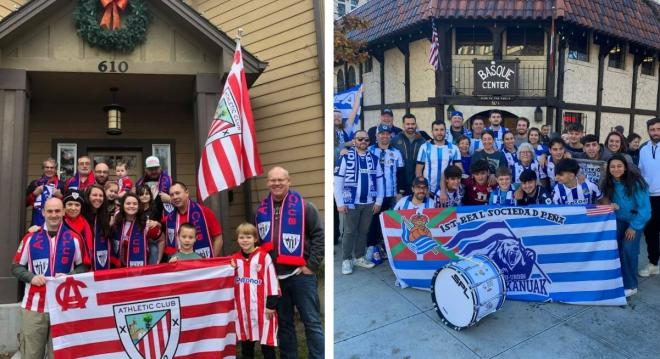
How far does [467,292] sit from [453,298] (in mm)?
93

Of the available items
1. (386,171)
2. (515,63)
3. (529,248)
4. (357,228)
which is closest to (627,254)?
(529,248)

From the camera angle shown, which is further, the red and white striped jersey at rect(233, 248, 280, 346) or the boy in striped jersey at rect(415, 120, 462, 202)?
the boy in striped jersey at rect(415, 120, 462, 202)

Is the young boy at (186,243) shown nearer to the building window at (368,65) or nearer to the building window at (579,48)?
the building window at (368,65)

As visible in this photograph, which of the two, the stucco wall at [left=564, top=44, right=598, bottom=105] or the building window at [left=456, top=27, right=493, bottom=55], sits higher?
the building window at [left=456, top=27, right=493, bottom=55]

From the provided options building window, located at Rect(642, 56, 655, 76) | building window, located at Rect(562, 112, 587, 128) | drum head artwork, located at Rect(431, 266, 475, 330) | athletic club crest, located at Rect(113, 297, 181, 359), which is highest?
building window, located at Rect(642, 56, 655, 76)

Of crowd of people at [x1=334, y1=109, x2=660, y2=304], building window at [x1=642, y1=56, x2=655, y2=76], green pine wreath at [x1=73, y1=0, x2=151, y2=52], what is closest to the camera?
building window at [x1=642, y1=56, x2=655, y2=76]

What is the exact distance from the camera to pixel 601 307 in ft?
9.21

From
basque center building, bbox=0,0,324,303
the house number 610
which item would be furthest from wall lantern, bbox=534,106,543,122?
the house number 610

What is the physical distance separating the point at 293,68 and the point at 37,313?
3.08 m

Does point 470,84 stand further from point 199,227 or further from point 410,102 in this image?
point 199,227

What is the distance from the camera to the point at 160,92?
4.90 m

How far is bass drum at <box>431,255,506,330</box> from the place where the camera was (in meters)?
2.58

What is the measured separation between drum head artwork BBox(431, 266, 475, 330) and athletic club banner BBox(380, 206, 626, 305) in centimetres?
40

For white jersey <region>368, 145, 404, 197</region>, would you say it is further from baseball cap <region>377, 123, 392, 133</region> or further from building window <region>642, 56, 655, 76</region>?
building window <region>642, 56, 655, 76</region>
